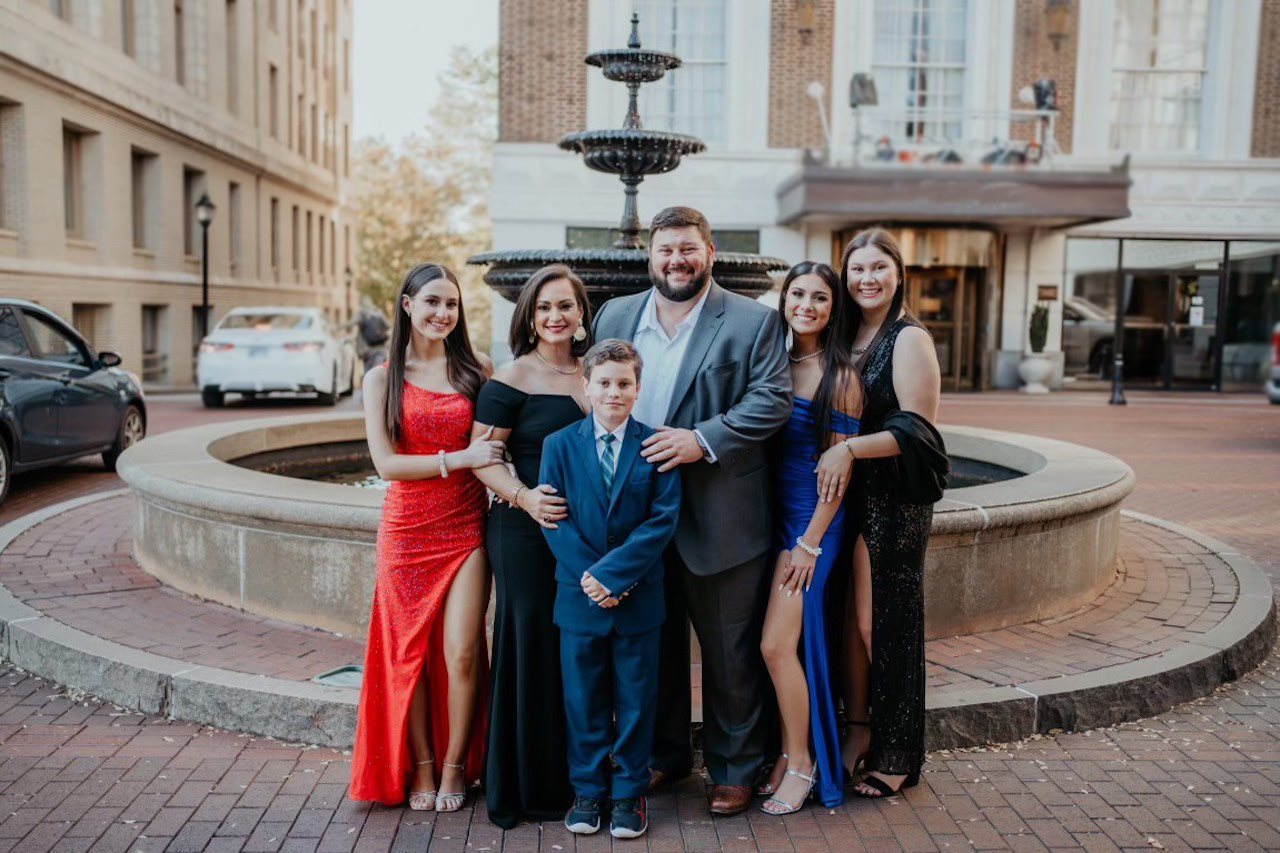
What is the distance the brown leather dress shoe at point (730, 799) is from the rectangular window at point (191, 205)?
92.7 feet

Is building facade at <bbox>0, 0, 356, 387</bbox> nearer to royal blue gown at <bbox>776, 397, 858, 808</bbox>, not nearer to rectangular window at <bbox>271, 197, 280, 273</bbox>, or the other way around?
rectangular window at <bbox>271, 197, 280, 273</bbox>

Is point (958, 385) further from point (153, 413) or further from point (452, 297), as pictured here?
point (452, 297)

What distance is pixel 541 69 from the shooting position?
23047 mm

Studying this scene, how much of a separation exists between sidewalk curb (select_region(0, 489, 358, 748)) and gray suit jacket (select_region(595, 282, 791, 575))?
5.34ft

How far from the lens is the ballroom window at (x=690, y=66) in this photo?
23.5 m

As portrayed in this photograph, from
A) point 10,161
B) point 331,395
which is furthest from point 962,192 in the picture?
point 10,161

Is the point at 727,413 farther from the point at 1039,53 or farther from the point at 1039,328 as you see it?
the point at 1039,53

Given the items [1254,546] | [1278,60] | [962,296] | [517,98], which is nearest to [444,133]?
[517,98]

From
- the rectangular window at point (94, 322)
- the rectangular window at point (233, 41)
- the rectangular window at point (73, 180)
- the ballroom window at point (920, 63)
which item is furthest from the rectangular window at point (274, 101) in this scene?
the ballroom window at point (920, 63)

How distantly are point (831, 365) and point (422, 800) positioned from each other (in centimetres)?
207

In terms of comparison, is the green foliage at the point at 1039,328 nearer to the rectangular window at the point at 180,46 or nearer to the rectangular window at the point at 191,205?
the rectangular window at the point at 191,205

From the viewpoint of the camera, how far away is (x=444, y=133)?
44469 millimetres

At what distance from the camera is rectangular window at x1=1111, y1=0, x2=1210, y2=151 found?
78.7ft

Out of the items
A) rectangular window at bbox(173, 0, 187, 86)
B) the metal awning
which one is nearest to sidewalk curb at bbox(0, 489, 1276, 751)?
the metal awning
